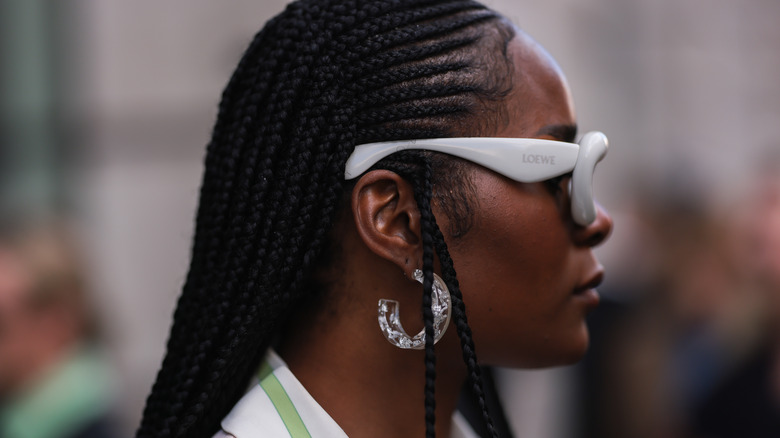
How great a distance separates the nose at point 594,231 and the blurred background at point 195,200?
48.3 inches

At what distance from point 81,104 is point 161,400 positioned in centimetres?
466

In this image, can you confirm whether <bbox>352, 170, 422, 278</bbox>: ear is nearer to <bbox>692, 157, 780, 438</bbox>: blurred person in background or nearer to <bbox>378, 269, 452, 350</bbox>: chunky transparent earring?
<bbox>378, 269, 452, 350</bbox>: chunky transparent earring

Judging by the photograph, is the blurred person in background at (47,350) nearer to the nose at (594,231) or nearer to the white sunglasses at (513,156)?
the white sunglasses at (513,156)

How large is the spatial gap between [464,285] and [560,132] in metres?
0.47

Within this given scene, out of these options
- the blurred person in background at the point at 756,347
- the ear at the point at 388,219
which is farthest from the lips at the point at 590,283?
the blurred person in background at the point at 756,347

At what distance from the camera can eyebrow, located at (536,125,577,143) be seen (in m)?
1.85

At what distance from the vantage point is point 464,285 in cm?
177

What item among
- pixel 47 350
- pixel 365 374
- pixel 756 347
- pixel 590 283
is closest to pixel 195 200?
pixel 47 350

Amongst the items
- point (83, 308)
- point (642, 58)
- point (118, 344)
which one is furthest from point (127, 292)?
point (642, 58)

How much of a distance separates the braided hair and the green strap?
10 cm

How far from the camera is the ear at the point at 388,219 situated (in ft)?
5.75

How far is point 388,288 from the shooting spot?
1.80m

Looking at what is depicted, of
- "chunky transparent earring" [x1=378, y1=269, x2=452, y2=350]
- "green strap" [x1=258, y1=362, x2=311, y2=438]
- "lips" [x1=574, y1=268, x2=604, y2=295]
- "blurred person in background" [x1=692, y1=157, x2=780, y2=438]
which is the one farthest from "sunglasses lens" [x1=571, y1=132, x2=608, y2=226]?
"blurred person in background" [x1=692, y1=157, x2=780, y2=438]

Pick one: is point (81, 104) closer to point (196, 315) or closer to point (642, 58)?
point (196, 315)
